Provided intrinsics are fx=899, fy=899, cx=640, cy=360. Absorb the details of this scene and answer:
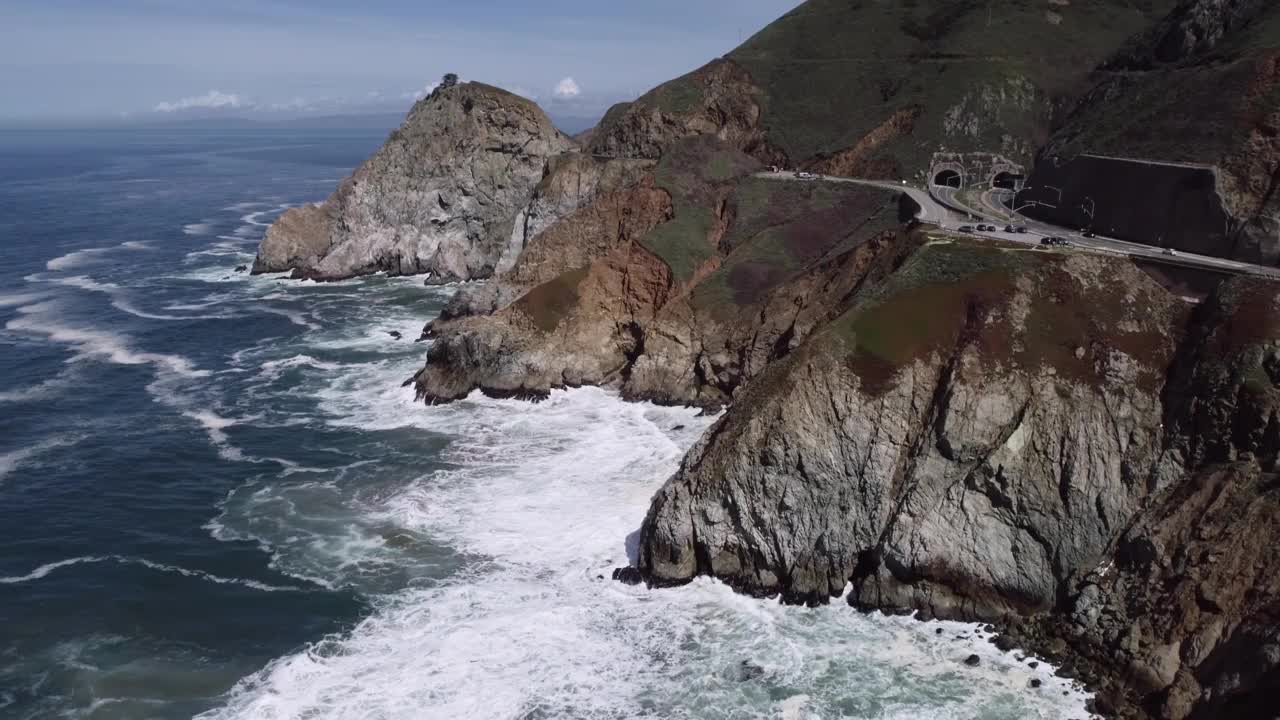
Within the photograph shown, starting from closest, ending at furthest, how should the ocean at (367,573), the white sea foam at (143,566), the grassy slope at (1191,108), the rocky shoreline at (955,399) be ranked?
the ocean at (367,573), the rocky shoreline at (955,399), the white sea foam at (143,566), the grassy slope at (1191,108)

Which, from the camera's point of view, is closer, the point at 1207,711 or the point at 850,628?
the point at 1207,711

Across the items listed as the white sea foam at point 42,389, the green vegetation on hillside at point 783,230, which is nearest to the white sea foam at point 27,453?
the white sea foam at point 42,389

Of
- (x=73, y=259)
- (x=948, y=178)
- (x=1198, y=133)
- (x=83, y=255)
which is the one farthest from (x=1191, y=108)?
(x=83, y=255)

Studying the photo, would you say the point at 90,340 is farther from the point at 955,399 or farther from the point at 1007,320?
the point at 1007,320

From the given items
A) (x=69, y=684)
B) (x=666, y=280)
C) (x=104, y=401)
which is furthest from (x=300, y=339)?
(x=69, y=684)

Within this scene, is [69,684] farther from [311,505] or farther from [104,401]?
A: [104,401]

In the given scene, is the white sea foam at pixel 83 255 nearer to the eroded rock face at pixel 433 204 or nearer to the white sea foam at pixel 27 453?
the eroded rock face at pixel 433 204
